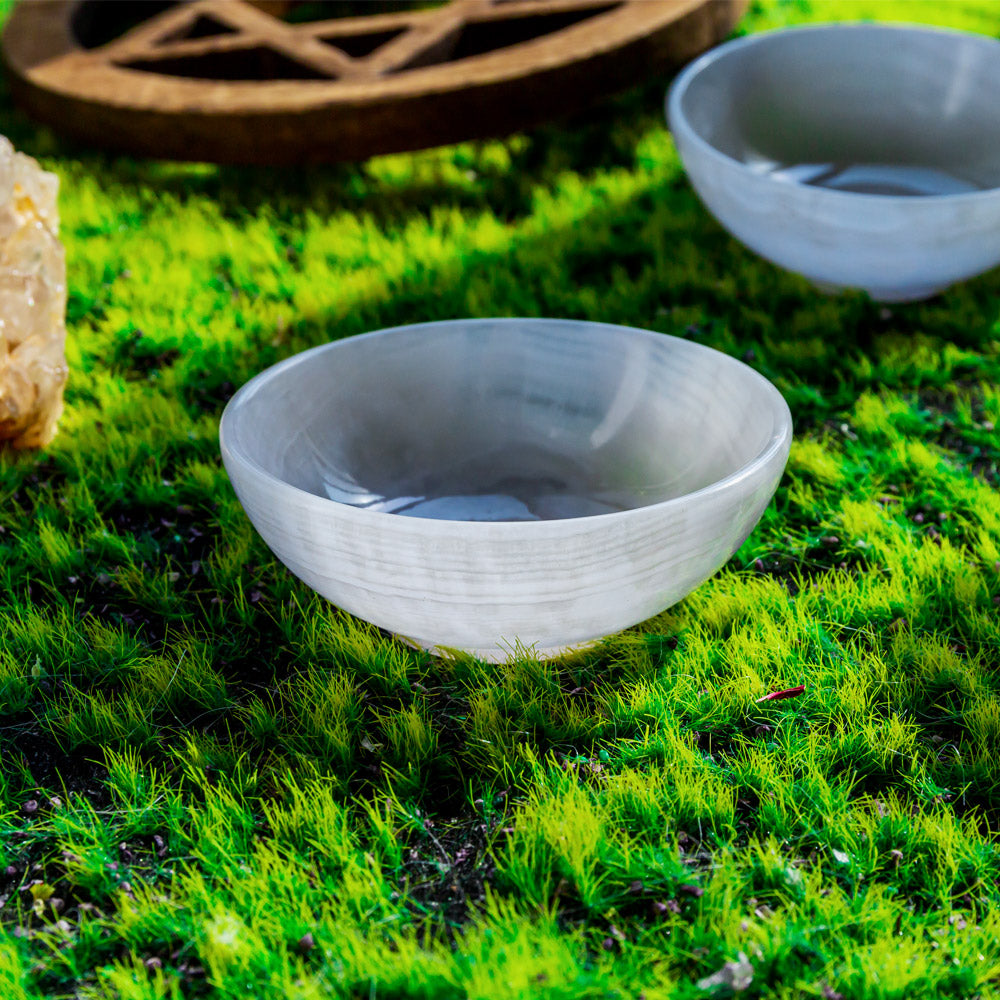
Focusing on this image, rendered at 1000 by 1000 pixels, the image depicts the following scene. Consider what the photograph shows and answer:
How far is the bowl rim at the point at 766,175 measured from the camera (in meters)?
2.37

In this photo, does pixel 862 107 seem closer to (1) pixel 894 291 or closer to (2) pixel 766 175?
(1) pixel 894 291

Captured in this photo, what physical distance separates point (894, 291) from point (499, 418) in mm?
1175

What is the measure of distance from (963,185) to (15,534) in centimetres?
255

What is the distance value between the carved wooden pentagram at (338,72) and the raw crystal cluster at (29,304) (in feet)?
3.09

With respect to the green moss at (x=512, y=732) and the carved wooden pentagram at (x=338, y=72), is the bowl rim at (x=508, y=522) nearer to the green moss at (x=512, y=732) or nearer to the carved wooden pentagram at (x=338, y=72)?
the green moss at (x=512, y=732)

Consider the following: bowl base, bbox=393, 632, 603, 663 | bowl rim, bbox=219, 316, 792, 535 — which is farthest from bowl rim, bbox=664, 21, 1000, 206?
bowl base, bbox=393, 632, 603, 663

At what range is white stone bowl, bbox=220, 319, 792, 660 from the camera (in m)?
1.46

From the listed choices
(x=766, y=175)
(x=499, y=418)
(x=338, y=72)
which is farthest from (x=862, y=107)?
(x=499, y=418)

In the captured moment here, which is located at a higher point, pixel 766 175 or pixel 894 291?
pixel 766 175

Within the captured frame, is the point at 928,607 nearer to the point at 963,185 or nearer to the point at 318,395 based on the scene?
the point at 318,395

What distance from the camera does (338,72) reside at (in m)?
3.32

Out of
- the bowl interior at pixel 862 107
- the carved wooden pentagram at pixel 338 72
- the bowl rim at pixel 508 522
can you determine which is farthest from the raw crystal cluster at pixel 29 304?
the bowl interior at pixel 862 107

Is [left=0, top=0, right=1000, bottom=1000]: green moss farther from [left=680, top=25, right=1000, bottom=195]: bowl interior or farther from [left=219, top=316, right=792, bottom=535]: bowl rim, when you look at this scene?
[left=680, top=25, right=1000, bottom=195]: bowl interior

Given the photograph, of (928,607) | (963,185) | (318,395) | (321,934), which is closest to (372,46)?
(963,185)
